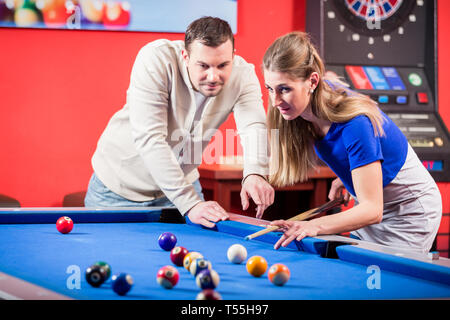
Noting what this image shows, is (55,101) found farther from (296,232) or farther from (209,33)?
(296,232)

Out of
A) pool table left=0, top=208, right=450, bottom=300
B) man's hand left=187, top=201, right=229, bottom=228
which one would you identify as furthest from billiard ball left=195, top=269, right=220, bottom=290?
man's hand left=187, top=201, right=229, bottom=228

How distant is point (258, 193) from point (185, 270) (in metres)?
0.94

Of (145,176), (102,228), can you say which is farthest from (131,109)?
(102,228)

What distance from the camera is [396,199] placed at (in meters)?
2.20

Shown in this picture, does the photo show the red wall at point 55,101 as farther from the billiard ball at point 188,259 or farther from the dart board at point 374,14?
the billiard ball at point 188,259

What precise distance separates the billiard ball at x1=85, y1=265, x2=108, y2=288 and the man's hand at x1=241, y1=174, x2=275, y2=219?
1.11 meters

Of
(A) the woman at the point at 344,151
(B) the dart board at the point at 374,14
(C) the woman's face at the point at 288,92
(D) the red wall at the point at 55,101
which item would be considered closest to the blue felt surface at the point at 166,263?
(A) the woman at the point at 344,151

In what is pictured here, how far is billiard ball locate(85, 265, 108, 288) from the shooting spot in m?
1.35

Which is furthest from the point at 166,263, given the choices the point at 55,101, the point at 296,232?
the point at 55,101

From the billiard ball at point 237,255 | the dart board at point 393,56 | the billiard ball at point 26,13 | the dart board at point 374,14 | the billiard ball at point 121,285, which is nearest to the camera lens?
the billiard ball at point 121,285

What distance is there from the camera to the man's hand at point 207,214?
7.48 feet

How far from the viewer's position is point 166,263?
5.47ft

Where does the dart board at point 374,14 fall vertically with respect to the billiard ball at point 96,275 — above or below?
above

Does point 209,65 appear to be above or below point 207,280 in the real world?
above
